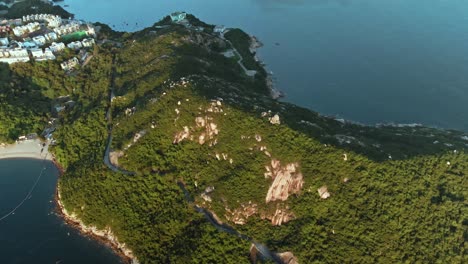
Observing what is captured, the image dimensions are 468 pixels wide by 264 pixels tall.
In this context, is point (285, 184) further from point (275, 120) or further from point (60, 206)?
point (60, 206)

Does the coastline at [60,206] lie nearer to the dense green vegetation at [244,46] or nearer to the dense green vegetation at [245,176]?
the dense green vegetation at [245,176]

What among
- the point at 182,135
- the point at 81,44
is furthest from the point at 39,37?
the point at 182,135

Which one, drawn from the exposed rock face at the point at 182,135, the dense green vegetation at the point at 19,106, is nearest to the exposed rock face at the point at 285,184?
the exposed rock face at the point at 182,135

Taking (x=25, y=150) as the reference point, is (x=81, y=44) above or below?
above

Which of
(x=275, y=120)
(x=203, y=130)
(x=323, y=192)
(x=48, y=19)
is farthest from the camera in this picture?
(x=48, y=19)

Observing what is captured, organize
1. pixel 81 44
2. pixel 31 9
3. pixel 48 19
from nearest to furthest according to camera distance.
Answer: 1. pixel 81 44
2. pixel 48 19
3. pixel 31 9

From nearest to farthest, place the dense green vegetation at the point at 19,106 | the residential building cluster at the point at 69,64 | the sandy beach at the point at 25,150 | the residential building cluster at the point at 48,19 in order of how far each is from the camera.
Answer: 1. the sandy beach at the point at 25,150
2. the dense green vegetation at the point at 19,106
3. the residential building cluster at the point at 69,64
4. the residential building cluster at the point at 48,19
